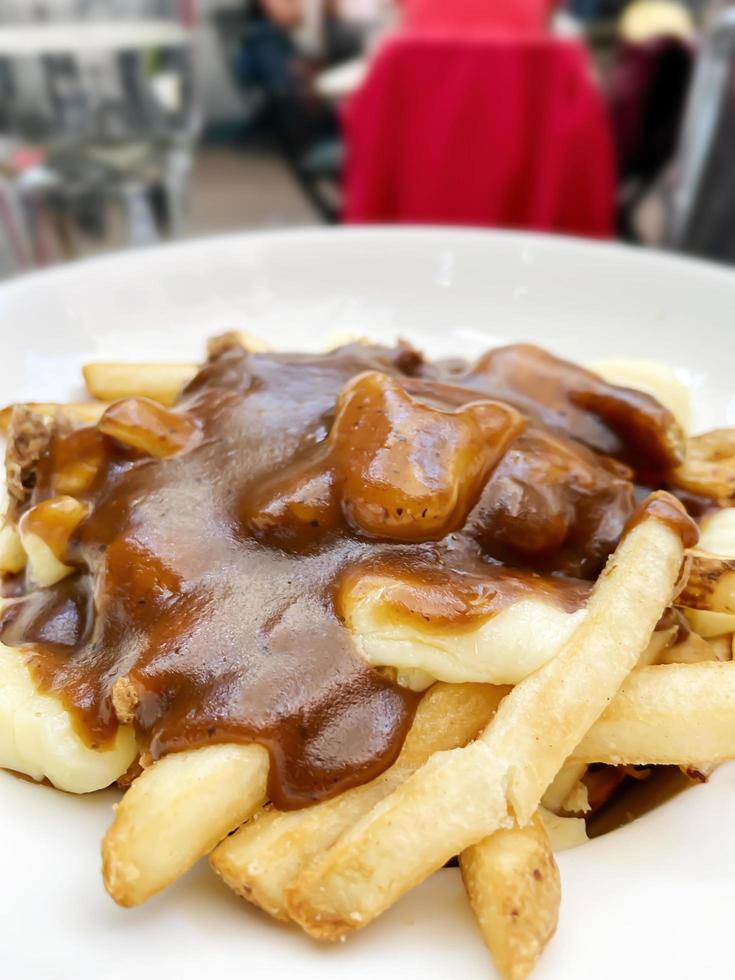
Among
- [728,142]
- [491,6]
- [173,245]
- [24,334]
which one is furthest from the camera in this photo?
[491,6]

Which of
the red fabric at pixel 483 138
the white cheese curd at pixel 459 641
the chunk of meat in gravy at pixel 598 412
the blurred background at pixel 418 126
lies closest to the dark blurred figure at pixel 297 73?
the blurred background at pixel 418 126

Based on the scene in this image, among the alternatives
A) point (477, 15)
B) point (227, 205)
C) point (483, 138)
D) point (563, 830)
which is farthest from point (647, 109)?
point (563, 830)

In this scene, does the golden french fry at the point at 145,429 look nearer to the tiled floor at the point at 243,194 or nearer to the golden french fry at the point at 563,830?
the golden french fry at the point at 563,830

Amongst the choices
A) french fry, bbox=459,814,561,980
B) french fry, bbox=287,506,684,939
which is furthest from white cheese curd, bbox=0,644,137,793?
french fry, bbox=459,814,561,980

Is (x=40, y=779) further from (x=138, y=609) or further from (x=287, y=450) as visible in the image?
(x=287, y=450)

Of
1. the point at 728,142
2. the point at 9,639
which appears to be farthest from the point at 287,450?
the point at 728,142

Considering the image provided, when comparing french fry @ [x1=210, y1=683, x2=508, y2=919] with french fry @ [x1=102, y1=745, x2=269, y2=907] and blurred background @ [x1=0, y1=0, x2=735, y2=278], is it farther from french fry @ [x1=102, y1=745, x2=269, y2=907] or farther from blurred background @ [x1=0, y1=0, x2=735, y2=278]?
blurred background @ [x1=0, y1=0, x2=735, y2=278]
